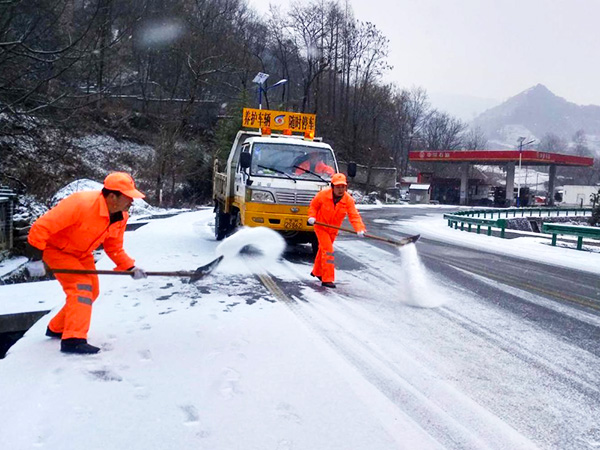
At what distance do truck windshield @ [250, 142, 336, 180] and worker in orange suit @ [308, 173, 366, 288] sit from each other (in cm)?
242

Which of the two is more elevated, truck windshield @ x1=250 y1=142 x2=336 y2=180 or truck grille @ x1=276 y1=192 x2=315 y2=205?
truck windshield @ x1=250 y1=142 x2=336 y2=180

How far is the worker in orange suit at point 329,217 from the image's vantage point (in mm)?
8062

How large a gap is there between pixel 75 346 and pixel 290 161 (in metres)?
7.01

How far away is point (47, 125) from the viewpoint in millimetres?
11992

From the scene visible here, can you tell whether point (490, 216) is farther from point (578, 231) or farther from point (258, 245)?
point (258, 245)

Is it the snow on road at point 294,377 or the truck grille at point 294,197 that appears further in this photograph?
the truck grille at point 294,197

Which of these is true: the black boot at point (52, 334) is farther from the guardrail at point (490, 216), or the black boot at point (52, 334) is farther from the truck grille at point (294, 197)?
the guardrail at point (490, 216)

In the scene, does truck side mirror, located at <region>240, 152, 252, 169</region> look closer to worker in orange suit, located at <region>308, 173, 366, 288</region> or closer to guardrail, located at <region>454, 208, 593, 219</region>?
worker in orange suit, located at <region>308, 173, 366, 288</region>

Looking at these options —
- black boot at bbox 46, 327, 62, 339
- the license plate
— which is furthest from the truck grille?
black boot at bbox 46, 327, 62, 339

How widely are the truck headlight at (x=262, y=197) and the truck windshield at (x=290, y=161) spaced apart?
1.48 ft

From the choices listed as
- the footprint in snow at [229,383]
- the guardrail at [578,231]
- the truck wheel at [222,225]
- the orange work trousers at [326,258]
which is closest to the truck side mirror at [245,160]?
the truck wheel at [222,225]

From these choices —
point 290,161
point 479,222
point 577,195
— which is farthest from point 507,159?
point 290,161

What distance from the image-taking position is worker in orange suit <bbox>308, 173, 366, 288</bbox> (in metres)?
8.06

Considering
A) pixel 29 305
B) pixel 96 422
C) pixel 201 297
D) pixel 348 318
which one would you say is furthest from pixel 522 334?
pixel 29 305
